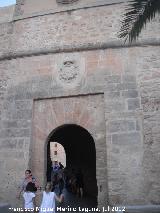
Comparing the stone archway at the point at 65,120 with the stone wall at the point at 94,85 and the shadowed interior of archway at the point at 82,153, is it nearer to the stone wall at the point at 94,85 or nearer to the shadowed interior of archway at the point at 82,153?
the stone wall at the point at 94,85

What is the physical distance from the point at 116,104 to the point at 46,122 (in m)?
1.78

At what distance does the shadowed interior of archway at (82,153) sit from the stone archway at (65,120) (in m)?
3.46

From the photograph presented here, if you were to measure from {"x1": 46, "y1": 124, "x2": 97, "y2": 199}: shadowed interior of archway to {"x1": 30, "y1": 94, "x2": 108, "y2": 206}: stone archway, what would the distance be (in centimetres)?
346

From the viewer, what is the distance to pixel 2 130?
7.74 m

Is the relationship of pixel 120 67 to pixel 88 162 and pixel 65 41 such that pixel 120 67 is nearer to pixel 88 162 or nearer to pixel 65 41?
pixel 65 41

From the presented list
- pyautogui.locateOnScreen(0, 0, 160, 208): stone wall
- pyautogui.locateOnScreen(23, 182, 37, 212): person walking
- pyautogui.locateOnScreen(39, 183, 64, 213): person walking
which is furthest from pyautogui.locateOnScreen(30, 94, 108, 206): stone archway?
pyautogui.locateOnScreen(39, 183, 64, 213): person walking

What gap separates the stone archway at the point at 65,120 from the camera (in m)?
7.24

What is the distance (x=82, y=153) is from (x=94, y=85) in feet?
16.5

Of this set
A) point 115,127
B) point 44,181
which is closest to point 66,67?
point 115,127

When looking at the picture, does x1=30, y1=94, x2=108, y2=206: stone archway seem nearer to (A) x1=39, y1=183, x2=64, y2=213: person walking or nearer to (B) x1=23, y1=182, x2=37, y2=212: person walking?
(B) x1=23, y1=182, x2=37, y2=212: person walking

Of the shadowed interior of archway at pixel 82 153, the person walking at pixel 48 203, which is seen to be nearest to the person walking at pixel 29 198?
the person walking at pixel 48 203

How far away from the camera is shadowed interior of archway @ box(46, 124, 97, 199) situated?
11336mm

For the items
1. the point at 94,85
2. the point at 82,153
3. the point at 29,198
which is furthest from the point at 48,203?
the point at 82,153

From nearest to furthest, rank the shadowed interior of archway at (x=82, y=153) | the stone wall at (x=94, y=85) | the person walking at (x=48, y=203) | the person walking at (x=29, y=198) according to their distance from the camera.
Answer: the person walking at (x=48, y=203) → the person walking at (x=29, y=198) → the stone wall at (x=94, y=85) → the shadowed interior of archway at (x=82, y=153)
